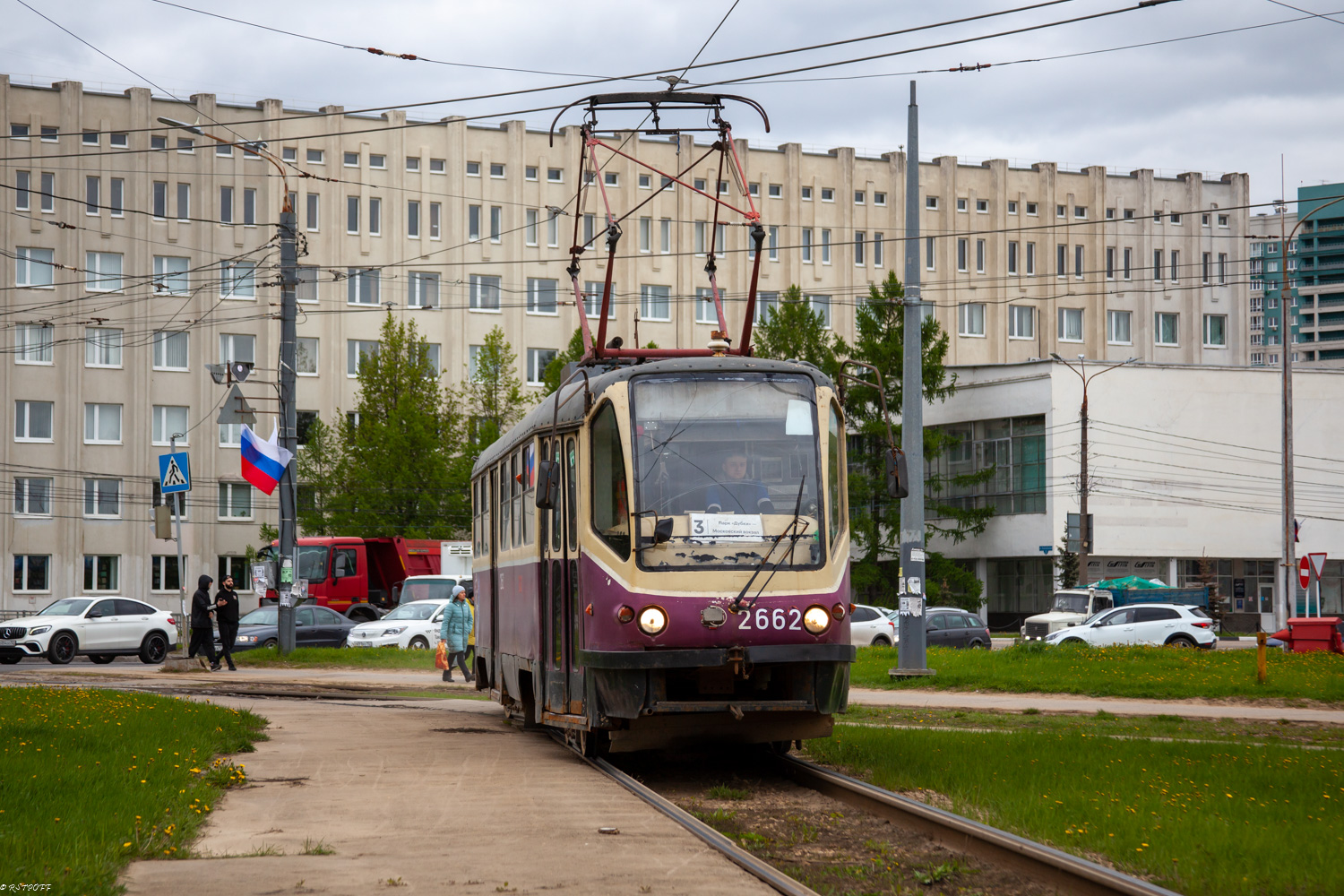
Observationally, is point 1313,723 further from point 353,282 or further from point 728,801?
point 353,282

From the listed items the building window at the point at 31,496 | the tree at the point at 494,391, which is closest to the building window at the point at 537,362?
the tree at the point at 494,391

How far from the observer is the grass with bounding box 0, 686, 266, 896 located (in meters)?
7.35

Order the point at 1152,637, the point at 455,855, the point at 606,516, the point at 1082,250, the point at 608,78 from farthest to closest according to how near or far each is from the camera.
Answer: the point at 1082,250
the point at 1152,637
the point at 608,78
the point at 606,516
the point at 455,855

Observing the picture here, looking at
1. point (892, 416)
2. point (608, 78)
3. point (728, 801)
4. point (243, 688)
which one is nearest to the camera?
point (728, 801)

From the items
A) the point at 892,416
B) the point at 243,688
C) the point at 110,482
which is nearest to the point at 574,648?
the point at 243,688

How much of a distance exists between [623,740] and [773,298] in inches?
2353

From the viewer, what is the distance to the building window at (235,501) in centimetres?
6338

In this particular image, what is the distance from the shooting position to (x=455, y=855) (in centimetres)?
809

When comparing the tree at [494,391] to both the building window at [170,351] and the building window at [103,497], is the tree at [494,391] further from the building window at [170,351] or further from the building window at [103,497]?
the building window at [103,497]

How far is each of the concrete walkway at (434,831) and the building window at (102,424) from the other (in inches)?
2019

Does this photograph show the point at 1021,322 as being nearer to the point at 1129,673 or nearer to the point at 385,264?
the point at 385,264

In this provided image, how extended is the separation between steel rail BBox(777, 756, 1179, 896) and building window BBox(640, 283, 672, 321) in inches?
2310

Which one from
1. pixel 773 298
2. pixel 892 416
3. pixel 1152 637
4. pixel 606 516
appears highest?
pixel 773 298

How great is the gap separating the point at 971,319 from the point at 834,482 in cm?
6592
